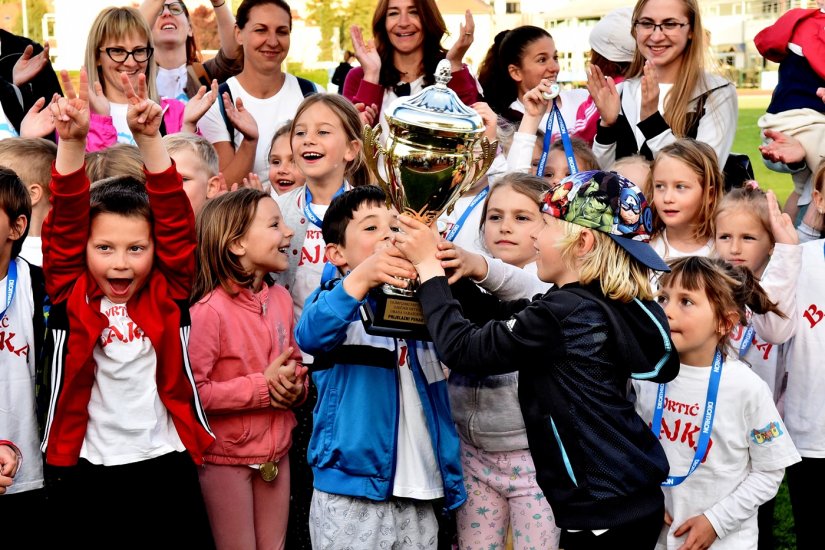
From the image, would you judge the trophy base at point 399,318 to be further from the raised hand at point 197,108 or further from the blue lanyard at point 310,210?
the raised hand at point 197,108

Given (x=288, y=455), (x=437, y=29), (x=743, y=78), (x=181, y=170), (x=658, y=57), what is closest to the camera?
(x=288, y=455)

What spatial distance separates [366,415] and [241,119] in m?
2.30

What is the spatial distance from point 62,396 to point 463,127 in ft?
5.10

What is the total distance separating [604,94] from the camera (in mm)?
5359

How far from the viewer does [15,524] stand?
3.86 meters

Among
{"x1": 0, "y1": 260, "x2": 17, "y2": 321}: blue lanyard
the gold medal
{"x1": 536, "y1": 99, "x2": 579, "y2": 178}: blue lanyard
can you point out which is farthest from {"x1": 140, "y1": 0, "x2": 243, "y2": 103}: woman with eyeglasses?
the gold medal

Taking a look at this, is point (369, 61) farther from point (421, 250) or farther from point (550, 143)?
point (421, 250)

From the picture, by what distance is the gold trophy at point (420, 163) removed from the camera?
3.34 metres

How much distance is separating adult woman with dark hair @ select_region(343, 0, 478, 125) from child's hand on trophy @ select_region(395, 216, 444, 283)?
8.51ft

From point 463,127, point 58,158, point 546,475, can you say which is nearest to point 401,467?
point 546,475

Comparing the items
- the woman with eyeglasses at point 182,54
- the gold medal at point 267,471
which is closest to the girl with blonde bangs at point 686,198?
the gold medal at point 267,471

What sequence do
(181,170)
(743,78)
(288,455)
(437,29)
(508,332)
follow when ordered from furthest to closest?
1. (743,78)
2. (437,29)
3. (181,170)
4. (288,455)
5. (508,332)

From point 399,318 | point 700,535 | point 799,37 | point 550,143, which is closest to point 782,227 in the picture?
point 700,535

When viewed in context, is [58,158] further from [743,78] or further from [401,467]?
[743,78]
